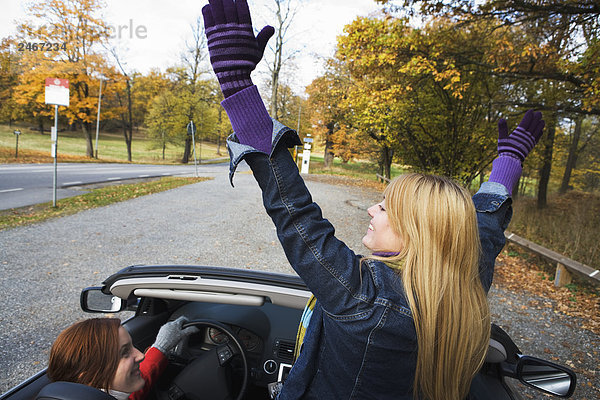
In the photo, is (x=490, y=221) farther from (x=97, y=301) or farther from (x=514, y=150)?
(x=97, y=301)

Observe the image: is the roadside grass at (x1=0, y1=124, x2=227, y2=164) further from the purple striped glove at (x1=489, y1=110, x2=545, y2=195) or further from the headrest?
the headrest

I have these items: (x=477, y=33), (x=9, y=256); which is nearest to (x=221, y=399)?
(x=9, y=256)

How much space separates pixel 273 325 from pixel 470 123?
1262 cm

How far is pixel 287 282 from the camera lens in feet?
6.32

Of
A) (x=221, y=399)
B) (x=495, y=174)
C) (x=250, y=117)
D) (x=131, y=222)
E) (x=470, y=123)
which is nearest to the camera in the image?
(x=250, y=117)

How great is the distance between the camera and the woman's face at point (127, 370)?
1467mm

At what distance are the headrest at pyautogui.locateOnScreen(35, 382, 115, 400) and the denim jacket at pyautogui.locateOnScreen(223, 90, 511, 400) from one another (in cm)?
80

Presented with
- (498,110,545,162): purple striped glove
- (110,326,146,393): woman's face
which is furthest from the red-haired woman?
(498,110,545,162): purple striped glove

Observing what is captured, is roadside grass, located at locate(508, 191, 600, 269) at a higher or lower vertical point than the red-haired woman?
lower

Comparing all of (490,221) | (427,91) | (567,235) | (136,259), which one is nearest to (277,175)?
(490,221)

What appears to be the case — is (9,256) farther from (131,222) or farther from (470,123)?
(470,123)

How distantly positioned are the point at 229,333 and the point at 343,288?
1131mm

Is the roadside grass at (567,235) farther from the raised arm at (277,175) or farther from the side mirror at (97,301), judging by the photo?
the side mirror at (97,301)

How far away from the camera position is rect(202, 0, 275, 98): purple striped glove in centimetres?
100
